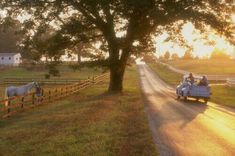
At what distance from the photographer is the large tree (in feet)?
96.7

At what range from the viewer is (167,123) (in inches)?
757

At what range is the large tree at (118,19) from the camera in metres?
29.5

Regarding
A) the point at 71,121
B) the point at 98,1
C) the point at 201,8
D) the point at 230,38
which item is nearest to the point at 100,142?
the point at 71,121

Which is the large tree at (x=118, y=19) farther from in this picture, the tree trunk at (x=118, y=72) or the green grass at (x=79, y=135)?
the green grass at (x=79, y=135)

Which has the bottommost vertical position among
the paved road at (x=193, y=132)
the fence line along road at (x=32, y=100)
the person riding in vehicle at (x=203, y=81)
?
the fence line along road at (x=32, y=100)

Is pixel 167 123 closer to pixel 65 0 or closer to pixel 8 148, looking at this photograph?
pixel 8 148

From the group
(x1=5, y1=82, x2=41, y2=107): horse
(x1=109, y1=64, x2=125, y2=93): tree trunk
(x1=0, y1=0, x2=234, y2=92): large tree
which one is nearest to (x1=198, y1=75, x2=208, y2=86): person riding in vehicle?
(x1=0, y1=0, x2=234, y2=92): large tree

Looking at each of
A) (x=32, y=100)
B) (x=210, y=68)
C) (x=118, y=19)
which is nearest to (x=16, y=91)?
(x=32, y=100)

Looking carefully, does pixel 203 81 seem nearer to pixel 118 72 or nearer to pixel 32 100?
pixel 118 72

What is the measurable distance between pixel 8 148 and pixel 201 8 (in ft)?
72.2

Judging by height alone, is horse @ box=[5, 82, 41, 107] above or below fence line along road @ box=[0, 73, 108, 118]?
above

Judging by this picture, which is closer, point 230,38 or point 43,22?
point 230,38

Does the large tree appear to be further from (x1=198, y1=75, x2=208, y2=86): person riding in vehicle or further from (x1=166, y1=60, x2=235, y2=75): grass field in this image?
(x1=166, y1=60, x2=235, y2=75): grass field

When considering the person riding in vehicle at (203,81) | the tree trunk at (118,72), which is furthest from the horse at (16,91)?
the person riding in vehicle at (203,81)
